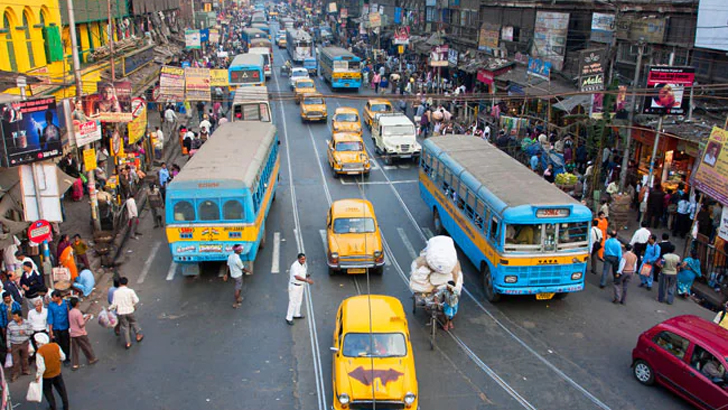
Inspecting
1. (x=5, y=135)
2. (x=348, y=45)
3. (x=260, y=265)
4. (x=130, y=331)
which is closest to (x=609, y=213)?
(x=260, y=265)

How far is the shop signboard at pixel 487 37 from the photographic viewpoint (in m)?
40.1

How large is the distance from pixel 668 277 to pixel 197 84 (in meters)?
19.4

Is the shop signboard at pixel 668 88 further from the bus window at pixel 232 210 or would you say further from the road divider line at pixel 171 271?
the road divider line at pixel 171 271

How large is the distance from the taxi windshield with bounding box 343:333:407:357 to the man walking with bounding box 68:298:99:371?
528 centimetres

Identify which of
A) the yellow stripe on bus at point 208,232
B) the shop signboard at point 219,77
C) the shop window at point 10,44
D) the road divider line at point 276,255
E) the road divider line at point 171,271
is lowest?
→ the road divider line at point 171,271

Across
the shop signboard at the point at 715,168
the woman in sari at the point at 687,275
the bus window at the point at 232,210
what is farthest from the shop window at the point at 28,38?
the woman in sari at the point at 687,275

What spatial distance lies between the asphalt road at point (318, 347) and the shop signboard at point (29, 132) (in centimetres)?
423

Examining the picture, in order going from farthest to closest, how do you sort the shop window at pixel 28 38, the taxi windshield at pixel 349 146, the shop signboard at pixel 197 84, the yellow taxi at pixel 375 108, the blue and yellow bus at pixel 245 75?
the blue and yellow bus at pixel 245 75, the yellow taxi at pixel 375 108, the taxi windshield at pixel 349 146, the shop signboard at pixel 197 84, the shop window at pixel 28 38

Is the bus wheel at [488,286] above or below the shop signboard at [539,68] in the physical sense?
below

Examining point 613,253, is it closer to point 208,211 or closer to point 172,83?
point 208,211

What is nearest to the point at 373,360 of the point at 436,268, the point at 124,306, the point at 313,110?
the point at 436,268

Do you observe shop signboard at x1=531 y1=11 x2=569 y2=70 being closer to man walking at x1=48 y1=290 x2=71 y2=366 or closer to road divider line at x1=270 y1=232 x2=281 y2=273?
road divider line at x1=270 y1=232 x2=281 y2=273

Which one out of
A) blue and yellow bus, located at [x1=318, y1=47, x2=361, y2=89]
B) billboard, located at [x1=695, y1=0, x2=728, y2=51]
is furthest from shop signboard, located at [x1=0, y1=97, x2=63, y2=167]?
blue and yellow bus, located at [x1=318, y1=47, x2=361, y2=89]

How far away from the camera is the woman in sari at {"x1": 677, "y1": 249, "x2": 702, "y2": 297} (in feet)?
51.9
